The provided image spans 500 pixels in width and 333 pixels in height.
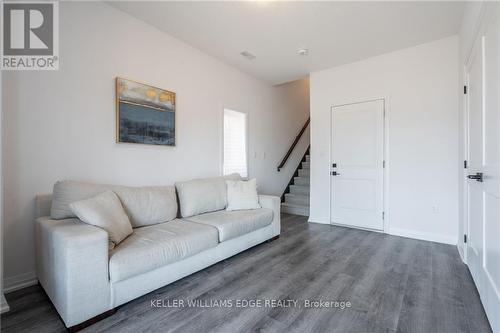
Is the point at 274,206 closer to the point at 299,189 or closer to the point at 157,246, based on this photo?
the point at 157,246

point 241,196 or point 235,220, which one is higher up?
point 241,196

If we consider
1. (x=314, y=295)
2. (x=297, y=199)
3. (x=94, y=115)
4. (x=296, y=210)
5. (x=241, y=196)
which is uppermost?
(x=94, y=115)

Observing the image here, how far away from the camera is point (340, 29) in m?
2.90

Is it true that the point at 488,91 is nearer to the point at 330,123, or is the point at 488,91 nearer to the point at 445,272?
the point at 445,272

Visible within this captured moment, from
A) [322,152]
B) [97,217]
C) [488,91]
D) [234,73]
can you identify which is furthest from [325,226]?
[97,217]

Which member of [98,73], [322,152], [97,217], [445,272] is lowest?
[445,272]

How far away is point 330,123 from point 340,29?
1542 millimetres

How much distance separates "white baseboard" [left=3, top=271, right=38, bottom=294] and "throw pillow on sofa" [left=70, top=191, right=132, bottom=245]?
92 centimetres

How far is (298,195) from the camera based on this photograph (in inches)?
203

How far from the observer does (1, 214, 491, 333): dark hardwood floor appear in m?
1.55

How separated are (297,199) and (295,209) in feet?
0.78

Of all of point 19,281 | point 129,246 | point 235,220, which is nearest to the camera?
point 129,246

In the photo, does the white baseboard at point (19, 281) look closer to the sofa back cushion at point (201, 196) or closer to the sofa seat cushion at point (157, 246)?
the sofa seat cushion at point (157, 246)

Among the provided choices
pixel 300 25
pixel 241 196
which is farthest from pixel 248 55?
pixel 241 196
